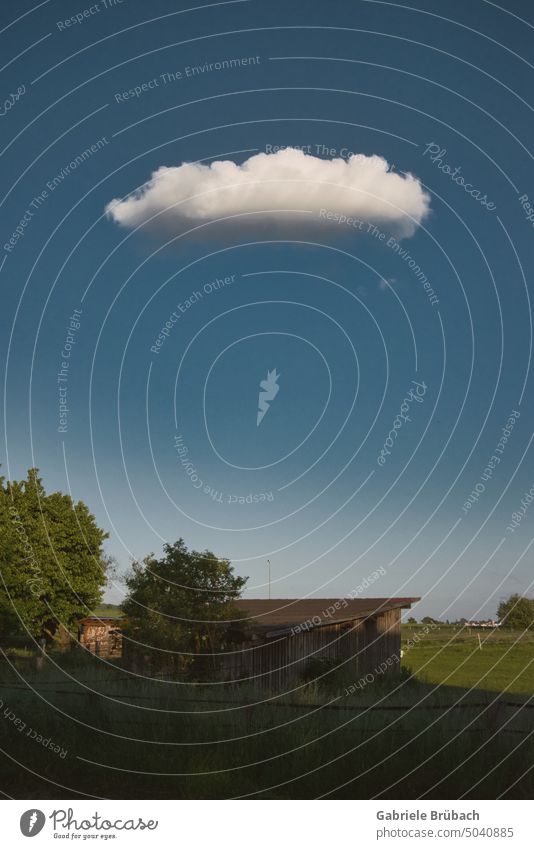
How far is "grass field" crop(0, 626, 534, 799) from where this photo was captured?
9.88 metres

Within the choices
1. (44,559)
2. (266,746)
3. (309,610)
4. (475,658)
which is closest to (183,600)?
(266,746)

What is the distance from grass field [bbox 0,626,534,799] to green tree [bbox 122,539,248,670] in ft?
17.6

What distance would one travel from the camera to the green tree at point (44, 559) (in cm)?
3028

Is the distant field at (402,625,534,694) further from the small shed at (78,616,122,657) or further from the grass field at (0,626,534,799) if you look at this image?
the grass field at (0,626,534,799)

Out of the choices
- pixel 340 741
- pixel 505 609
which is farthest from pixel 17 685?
pixel 505 609

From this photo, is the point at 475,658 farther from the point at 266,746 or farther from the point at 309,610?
the point at 266,746

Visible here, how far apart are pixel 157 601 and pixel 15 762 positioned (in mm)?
7854

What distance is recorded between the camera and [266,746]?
1088 cm

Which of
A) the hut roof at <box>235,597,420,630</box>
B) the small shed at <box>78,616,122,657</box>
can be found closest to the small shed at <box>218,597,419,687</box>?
the hut roof at <box>235,597,420,630</box>

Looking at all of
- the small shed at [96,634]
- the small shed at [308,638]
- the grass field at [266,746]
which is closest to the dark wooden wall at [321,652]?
the small shed at [308,638]

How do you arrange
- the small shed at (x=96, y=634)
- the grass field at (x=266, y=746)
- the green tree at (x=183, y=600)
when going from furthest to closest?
the small shed at (x=96, y=634) → the green tree at (x=183, y=600) → the grass field at (x=266, y=746)
